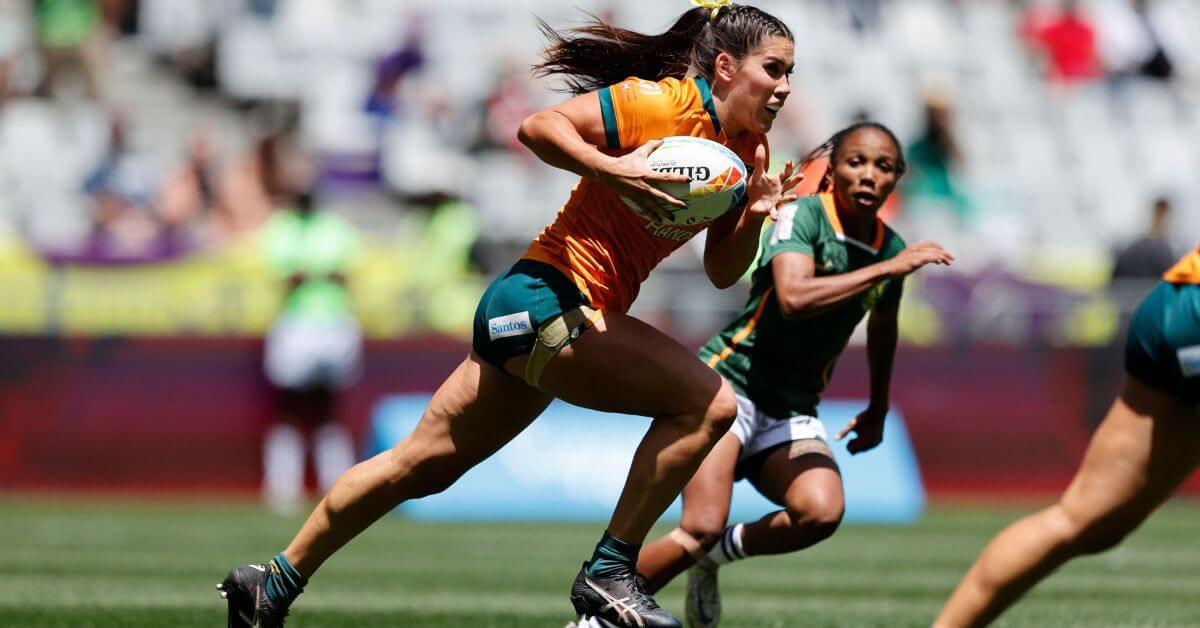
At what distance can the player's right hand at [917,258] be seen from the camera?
20.1 ft

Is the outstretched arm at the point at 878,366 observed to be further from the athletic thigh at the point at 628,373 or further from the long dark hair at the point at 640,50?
the long dark hair at the point at 640,50

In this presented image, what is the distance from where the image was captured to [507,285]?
5887mm

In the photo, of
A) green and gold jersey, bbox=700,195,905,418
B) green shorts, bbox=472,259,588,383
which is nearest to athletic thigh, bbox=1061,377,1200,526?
green shorts, bbox=472,259,588,383

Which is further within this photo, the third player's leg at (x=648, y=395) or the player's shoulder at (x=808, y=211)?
the player's shoulder at (x=808, y=211)

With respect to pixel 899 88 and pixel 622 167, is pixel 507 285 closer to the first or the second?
pixel 622 167

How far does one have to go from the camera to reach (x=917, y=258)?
6266 millimetres

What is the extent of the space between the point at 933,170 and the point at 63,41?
9142mm

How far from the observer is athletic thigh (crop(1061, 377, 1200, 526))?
4.86m

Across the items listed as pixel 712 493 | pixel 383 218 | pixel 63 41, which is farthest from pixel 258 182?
pixel 712 493

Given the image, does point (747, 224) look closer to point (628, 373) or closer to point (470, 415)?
point (628, 373)

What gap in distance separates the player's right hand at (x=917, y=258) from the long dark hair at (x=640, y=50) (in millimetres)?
996

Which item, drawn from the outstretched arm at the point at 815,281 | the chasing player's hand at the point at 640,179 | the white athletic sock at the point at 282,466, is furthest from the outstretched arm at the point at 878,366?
the white athletic sock at the point at 282,466

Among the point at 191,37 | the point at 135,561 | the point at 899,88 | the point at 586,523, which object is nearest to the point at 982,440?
the point at 586,523

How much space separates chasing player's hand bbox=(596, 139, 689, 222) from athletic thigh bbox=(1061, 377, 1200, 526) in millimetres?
1565
